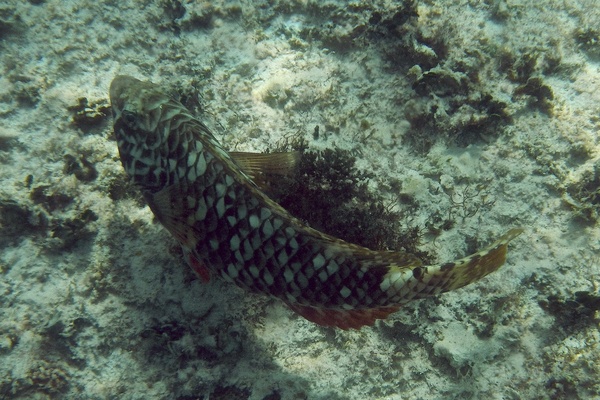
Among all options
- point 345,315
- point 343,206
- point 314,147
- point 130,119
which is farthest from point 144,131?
point 345,315

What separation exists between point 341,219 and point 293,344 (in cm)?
130

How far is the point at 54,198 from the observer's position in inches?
153

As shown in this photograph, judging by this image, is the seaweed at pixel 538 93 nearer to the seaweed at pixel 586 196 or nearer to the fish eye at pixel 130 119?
the seaweed at pixel 586 196

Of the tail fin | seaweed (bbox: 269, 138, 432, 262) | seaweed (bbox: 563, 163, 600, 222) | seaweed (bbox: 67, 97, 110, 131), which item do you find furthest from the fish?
seaweed (bbox: 563, 163, 600, 222)

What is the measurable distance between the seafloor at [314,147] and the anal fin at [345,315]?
2.33 feet

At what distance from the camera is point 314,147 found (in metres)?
3.81

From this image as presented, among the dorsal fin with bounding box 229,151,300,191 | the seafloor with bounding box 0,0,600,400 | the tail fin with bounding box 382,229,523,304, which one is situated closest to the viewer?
the tail fin with bounding box 382,229,523,304

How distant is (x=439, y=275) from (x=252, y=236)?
1.37 metres

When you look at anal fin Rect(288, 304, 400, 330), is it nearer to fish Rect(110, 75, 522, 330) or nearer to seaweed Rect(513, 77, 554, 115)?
fish Rect(110, 75, 522, 330)

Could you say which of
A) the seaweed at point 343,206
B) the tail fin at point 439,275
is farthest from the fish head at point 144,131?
the tail fin at point 439,275

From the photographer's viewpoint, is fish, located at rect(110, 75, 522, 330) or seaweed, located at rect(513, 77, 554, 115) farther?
seaweed, located at rect(513, 77, 554, 115)

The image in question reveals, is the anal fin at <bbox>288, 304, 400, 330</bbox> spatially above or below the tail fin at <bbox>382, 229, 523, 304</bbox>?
below

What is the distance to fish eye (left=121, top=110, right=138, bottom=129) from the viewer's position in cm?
302

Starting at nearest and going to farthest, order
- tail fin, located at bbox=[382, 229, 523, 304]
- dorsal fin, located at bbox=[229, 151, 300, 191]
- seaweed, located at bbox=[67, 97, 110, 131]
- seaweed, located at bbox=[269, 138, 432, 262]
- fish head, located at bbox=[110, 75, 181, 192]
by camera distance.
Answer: tail fin, located at bbox=[382, 229, 523, 304] < fish head, located at bbox=[110, 75, 181, 192] < dorsal fin, located at bbox=[229, 151, 300, 191] < seaweed, located at bbox=[269, 138, 432, 262] < seaweed, located at bbox=[67, 97, 110, 131]
